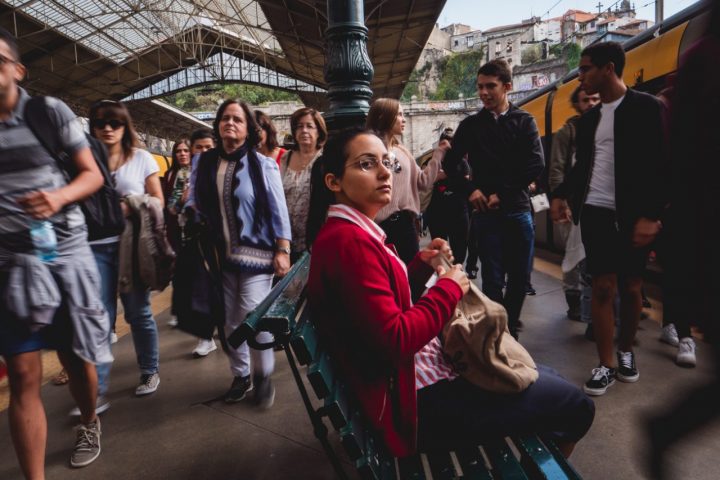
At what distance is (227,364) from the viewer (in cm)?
→ 372

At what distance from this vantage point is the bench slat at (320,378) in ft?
4.04

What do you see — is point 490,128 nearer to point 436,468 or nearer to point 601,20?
point 436,468

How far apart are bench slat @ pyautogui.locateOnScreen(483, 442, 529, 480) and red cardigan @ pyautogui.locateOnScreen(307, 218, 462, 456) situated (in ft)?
0.89

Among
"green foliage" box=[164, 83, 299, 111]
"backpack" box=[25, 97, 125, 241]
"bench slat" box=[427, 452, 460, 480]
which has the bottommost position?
"bench slat" box=[427, 452, 460, 480]

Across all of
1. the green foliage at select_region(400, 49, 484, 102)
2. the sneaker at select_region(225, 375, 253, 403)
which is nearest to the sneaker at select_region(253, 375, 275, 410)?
the sneaker at select_region(225, 375, 253, 403)

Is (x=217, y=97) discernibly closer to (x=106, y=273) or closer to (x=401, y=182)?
(x=401, y=182)

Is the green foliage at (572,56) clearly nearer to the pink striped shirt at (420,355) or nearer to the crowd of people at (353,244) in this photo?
the crowd of people at (353,244)

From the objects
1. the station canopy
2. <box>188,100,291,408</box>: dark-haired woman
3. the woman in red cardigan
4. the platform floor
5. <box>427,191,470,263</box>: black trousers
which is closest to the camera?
the woman in red cardigan

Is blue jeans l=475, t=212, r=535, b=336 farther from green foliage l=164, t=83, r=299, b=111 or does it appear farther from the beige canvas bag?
green foliage l=164, t=83, r=299, b=111

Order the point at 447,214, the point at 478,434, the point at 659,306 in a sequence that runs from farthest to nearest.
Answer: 1. the point at 447,214
2. the point at 659,306
3. the point at 478,434

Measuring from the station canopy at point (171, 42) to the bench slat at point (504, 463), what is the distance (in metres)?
11.7

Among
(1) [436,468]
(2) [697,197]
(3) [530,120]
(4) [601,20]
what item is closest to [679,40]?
(3) [530,120]

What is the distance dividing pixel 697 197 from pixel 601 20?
3640 inches

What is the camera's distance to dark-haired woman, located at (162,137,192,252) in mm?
4750
